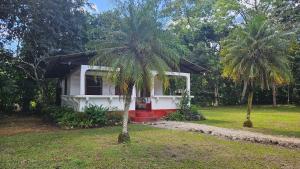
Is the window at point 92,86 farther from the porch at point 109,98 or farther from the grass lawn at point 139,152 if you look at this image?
the grass lawn at point 139,152

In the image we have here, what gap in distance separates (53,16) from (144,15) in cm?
1277

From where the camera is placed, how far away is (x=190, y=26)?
127ft

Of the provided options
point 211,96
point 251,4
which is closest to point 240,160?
point 211,96

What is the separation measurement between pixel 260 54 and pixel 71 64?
31.4 ft

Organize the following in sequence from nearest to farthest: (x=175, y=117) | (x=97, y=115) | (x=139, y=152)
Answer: (x=139, y=152), (x=97, y=115), (x=175, y=117)

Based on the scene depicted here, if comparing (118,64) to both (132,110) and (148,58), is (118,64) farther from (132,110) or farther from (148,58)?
(132,110)

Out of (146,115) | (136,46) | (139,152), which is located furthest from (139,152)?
(146,115)

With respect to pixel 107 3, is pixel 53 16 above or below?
above

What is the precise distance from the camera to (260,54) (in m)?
14.9

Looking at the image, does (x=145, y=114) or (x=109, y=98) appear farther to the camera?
(x=145, y=114)

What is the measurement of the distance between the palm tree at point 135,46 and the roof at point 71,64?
4.06 meters

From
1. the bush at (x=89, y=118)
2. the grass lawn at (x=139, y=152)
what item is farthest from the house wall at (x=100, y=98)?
the grass lawn at (x=139, y=152)

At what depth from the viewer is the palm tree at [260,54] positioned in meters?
14.7

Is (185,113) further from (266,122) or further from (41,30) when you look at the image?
(41,30)
